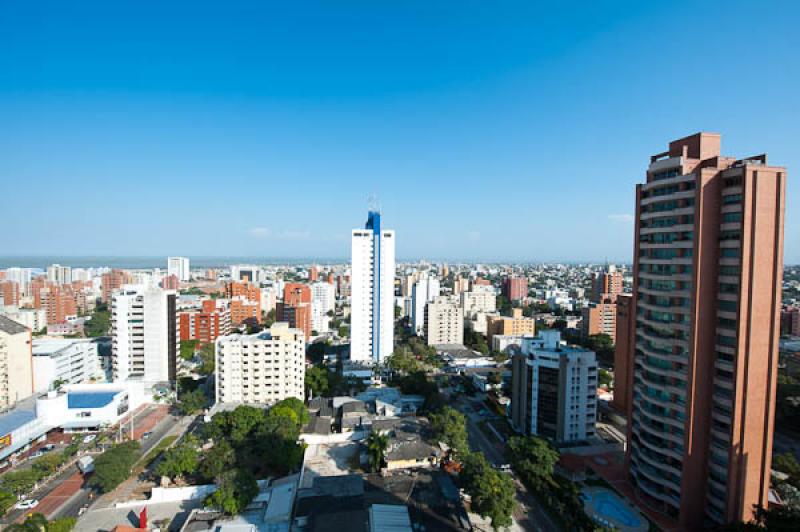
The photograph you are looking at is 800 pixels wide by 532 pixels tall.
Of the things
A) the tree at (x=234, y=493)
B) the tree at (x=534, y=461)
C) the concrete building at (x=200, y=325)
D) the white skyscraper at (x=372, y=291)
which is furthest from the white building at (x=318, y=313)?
the tree at (x=534, y=461)

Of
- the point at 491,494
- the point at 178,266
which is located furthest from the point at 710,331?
the point at 178,266

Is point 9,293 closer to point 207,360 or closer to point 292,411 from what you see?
point 207,360

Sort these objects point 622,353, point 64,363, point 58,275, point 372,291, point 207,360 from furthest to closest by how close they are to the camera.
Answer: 1. point 58,275
2. point 372,291
3. point 207,360
4. point 64,363
5. point 622,353

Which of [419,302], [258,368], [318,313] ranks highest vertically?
[419,302]

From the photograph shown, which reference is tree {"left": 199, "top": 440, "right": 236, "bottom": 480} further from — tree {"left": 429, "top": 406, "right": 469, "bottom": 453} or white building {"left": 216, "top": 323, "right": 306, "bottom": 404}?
tree {"left": 429, "top": 406, "right": 469, "bottom": 453}

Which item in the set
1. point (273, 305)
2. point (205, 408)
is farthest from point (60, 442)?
point (273, 305)
